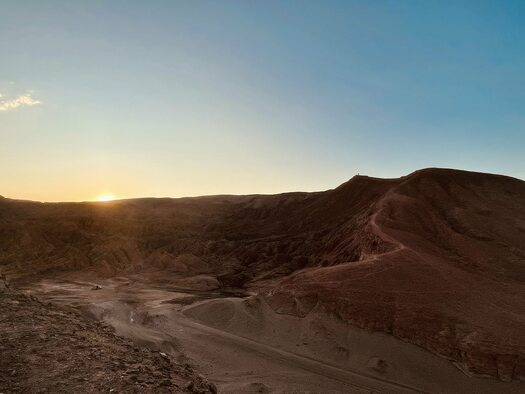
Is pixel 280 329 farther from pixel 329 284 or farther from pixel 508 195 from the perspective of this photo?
pixel 508 195

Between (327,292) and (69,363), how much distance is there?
13.9m

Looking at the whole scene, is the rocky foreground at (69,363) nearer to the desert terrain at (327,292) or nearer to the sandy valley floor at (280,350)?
the desert terrain at (327,292)

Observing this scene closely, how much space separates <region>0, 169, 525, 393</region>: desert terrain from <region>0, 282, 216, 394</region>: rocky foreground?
0.13 m

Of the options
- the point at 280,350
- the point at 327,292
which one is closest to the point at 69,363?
the point at 280,350

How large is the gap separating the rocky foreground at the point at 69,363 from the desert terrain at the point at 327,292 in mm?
129

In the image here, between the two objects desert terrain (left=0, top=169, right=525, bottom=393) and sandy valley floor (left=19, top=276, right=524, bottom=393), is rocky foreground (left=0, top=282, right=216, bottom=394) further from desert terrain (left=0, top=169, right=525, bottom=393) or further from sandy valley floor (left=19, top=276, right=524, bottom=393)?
sandy valley floor (left=19, top=276, right=524, bottom=393)

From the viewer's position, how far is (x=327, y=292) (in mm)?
20453

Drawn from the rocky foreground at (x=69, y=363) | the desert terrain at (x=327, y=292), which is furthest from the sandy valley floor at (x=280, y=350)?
the rocky foreground at (x=69, y=363)

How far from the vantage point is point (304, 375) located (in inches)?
575

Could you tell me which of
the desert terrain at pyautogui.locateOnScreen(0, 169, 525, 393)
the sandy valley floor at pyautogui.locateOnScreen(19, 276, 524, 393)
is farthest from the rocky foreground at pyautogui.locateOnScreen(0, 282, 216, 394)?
the sandy valley floor at pyautogui.locateOnScreen(19, 276, 524, 393)

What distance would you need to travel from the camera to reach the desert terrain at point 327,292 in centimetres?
1462

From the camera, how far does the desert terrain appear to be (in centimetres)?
1462

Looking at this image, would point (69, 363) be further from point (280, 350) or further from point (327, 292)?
point (327, 292)

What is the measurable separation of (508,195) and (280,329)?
87.2ft
